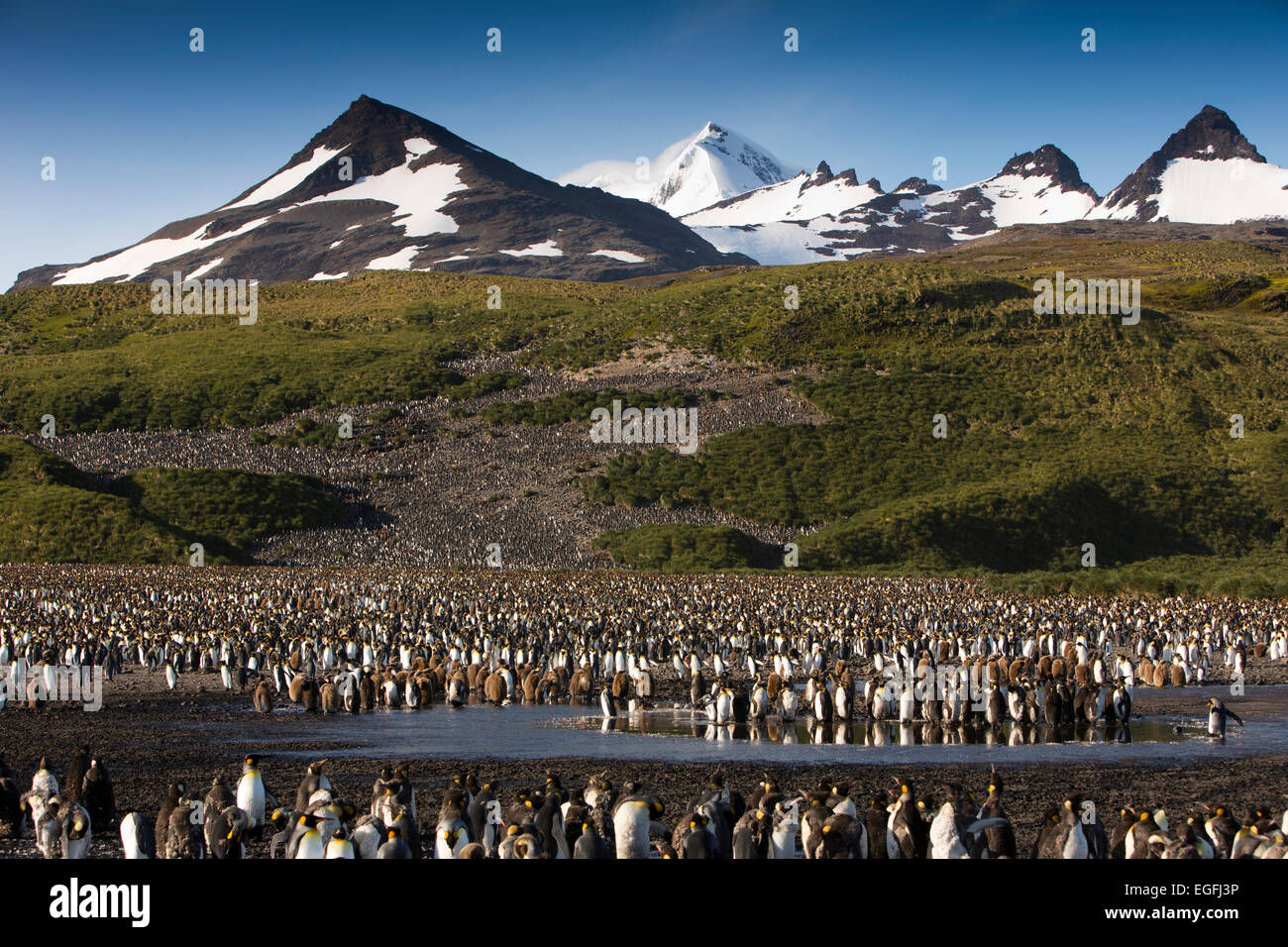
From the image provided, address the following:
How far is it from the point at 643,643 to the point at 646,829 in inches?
717

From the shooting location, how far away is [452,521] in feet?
219

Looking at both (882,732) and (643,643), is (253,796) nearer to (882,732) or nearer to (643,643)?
(882,732)

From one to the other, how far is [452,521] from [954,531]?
2791 centimetres

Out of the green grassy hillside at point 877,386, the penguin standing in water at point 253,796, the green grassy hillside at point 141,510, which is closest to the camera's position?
the penguin standing in water at point 253,796

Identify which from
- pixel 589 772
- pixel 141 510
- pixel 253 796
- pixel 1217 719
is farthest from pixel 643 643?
pixel 141 510

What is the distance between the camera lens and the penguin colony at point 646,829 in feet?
30.5

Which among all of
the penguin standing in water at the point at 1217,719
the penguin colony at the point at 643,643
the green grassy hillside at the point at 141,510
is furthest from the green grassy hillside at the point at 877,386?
the penguin standing in water at the point at 1217,719

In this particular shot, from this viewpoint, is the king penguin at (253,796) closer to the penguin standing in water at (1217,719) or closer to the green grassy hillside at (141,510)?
the penguin standing in water at (1217,719)

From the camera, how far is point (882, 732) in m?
19.1

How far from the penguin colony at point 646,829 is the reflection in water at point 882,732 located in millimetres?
7208

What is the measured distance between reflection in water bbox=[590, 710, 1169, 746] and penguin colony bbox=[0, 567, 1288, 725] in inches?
12.6
